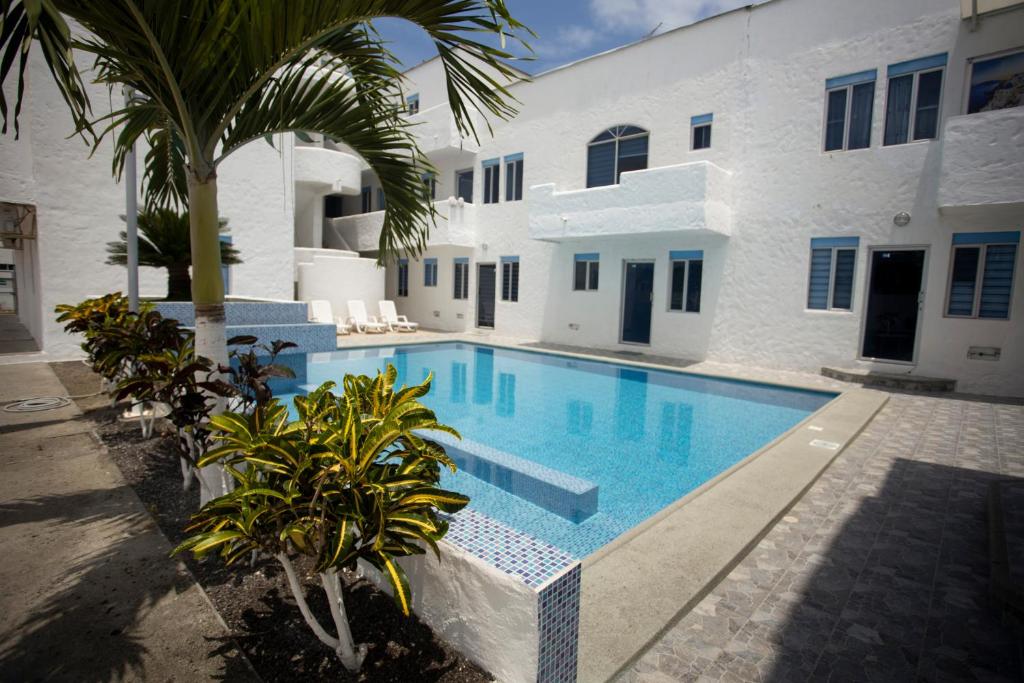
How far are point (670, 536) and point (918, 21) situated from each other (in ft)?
40.5

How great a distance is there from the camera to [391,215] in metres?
4.53

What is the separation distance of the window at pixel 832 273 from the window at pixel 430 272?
43.3 ft

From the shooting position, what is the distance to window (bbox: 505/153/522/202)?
17734 mm

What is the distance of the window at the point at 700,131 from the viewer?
13281 millimetres

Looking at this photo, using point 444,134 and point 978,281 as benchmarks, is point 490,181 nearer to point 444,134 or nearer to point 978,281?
point 444,134

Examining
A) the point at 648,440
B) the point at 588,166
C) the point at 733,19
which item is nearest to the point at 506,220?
the point at 588,166

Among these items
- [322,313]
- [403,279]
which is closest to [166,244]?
[322,313]

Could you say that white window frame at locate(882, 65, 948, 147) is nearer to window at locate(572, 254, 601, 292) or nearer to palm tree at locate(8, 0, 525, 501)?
window at locate(572, 254, 601, 292)

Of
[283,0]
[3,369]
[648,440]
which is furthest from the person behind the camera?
[3,369]

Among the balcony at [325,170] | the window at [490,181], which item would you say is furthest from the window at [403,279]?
the window at [490,181]

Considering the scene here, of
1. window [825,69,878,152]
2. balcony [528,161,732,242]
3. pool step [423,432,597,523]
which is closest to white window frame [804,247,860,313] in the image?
balcony [528,161,732,242]

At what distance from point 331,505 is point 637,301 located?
13798 mm

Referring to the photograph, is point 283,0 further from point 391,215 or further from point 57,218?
point 57,218

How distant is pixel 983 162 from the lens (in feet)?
29.7
